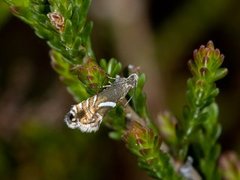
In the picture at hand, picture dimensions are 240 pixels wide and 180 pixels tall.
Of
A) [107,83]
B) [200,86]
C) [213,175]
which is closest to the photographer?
[107,83]

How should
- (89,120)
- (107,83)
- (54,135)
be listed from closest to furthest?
1. (89,120)
2. (107,83)
3. (54,135)

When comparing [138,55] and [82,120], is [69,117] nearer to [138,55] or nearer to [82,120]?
[82,120]

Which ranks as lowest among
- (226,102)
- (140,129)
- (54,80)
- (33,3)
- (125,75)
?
(140,129)

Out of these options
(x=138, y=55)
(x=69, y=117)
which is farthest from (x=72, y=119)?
(x=138, y=55)

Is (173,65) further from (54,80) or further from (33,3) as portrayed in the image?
(33,3)

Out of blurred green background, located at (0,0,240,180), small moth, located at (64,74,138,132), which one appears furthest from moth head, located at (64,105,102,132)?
blurred green background, located at (0,0,240,180)

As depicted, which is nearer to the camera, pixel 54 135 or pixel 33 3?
pixel 33 3

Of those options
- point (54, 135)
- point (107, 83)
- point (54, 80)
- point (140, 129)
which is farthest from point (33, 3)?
point (54, 80)
